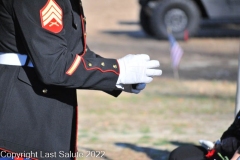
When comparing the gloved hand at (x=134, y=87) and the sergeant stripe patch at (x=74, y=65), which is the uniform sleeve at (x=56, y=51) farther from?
the gloved hand at (x=134, y=87)

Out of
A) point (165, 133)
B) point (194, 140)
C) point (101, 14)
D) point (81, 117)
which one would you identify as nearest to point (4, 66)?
point (194, 140)

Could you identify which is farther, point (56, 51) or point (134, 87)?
point (134, 87)

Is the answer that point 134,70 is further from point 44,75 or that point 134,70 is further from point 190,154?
point 190,154

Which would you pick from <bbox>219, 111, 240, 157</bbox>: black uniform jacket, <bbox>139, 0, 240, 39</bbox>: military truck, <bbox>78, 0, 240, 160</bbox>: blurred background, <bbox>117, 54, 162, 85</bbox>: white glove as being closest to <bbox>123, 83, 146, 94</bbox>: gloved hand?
<bbox>117, 54, 162, 85</bbox>: white glove

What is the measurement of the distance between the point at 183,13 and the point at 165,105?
7.41 metres

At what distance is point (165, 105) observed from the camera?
8758mm

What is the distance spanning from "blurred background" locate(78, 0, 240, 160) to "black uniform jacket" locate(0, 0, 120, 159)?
2483 mm

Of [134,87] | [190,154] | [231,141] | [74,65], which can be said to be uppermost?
[74,65]

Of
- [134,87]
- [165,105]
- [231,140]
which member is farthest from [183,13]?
[134,87]

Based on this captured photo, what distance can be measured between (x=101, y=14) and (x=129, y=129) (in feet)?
58.9

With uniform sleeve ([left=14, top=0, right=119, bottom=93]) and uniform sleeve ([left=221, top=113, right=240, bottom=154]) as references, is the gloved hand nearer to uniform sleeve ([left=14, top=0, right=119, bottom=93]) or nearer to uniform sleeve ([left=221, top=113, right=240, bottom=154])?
uniform sleeve ([left=14, top=0, right=119, bottom=93])

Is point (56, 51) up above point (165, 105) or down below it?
above

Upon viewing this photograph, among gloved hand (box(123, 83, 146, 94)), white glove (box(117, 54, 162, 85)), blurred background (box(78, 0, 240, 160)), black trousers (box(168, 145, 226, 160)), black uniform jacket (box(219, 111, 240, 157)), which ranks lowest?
blurred background (box(78, 0, 240, 160))

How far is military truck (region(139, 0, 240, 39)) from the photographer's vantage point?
51.1 feet
